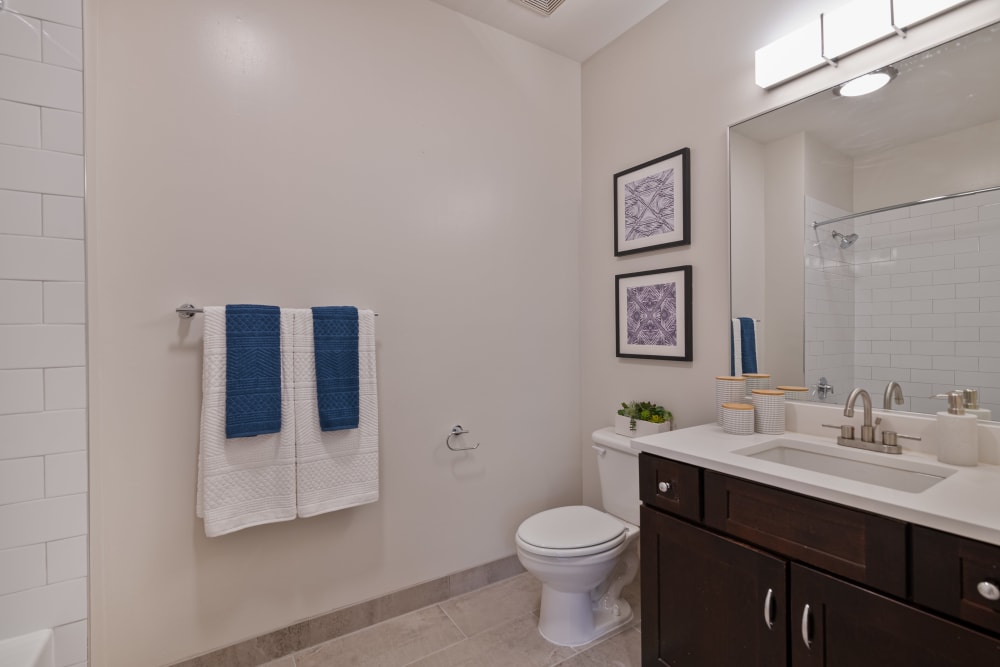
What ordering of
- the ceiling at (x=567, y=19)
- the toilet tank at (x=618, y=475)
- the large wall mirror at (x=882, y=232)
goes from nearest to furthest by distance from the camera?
the large wall mirror at (x=882, y=232), the toilet tank at (x=618, y=475), the ceiling at (x=567, y=19)

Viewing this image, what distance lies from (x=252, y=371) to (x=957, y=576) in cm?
184

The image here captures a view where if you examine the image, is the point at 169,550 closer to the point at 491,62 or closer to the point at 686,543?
the point at 686,543

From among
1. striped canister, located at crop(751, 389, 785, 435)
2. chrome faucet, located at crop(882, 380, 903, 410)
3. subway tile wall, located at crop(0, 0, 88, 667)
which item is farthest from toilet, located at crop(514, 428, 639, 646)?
subway tile wall, located at crop(0, 0, 88, 667)

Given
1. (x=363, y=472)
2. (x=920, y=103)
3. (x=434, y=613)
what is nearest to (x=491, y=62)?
(x=920, y=103)

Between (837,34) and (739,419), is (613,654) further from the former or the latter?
(837,34)

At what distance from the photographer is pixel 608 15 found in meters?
2.08

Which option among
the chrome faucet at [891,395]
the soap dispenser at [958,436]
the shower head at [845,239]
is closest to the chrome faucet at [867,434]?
the chrome faucet at [891,395]

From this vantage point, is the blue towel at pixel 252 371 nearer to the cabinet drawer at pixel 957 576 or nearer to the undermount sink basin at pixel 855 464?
the undermount sink basin at pixel 855 464

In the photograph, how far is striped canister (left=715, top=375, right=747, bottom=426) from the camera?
163 cm

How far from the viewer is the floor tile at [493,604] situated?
188 centimetres

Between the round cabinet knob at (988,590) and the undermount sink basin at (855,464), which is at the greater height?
the undermount sink basin at (855,464)

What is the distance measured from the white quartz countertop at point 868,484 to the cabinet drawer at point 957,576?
0.08 ft

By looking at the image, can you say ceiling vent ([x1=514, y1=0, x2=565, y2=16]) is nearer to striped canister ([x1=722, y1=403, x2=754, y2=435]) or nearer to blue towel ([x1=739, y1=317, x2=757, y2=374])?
blue towel ([x1=739, y1=317, x2=757, y2=374])

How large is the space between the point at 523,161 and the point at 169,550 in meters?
2.12
